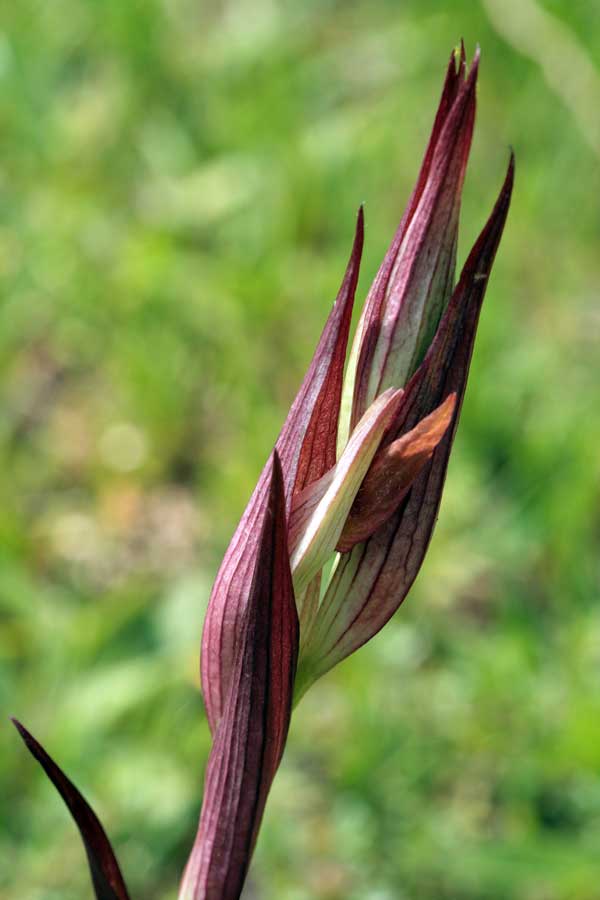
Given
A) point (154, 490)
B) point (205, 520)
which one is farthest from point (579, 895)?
point (154, 490)

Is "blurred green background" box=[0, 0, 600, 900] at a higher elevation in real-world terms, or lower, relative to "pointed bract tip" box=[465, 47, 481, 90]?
higher

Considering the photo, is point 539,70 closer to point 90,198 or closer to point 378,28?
point 378,28

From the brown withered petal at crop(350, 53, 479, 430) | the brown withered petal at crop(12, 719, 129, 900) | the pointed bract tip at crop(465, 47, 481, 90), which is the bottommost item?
the brown withered petal at crop(12, 719, 129, 900)

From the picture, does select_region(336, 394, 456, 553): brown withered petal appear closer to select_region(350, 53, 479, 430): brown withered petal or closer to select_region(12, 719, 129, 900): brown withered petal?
select_region(350, 53, 479, 430): brown withered petal

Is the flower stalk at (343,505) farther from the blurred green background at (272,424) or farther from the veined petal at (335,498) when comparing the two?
the blurred green background at (272,424)

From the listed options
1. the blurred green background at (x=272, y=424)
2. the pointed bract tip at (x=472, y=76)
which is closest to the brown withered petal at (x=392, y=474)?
the pointed bract tip at (x=472, y=76)

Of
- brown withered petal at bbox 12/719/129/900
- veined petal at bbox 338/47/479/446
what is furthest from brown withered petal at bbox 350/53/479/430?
brown withered petal at bbox 12/719/129/900

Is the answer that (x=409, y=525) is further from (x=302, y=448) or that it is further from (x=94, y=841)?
(x=94, y=841)
